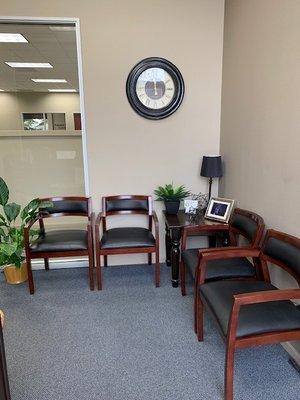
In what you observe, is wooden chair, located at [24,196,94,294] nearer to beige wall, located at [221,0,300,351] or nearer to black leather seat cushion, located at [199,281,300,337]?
black leather seat cushion, located at [199,281,300,337]

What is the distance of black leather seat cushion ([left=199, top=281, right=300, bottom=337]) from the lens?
1.47 m

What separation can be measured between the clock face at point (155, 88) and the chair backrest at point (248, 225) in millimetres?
1346

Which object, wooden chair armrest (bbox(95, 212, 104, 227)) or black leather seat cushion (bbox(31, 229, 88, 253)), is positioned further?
wooden chair armrest (bbox(95, 212, 104, 227))

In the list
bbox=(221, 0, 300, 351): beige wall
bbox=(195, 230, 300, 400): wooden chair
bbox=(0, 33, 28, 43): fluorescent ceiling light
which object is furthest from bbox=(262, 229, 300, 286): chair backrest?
bbox=(0, 33, 28, 43): fluorescent ceiling light

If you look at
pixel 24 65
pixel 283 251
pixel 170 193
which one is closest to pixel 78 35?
pixel 24 65

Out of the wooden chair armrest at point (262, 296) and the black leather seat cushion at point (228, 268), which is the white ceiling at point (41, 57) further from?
the wooden chair armrest at point (262, 296)

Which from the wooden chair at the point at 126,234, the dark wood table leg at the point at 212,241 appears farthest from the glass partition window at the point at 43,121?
the dark wood table leg at the point at 212,241

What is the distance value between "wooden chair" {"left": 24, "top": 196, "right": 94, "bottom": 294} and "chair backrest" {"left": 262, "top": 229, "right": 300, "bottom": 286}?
1524mm

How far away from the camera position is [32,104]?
3016 mm

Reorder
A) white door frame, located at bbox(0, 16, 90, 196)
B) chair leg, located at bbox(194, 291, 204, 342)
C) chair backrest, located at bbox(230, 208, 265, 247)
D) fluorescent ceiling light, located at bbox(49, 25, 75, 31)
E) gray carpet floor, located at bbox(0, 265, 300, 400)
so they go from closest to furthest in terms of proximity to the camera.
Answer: gray carpet floor, located at bbox(0, 265, 300, 400)
chair leg, located at bbox(194, 291, 204, 342)
chair backrest, located at bbox(230, 208, 265, 247)
white door frame, located at bbox(0, 16, 90, 196)
fluorescent ceiling light, located at bbox(49, 25, 75, 31)

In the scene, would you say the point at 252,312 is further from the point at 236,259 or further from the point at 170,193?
the point at 170,193

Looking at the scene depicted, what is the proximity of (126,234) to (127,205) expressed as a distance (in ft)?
1.19

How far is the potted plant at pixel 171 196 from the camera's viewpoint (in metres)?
3.00

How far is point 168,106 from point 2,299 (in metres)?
2.40
